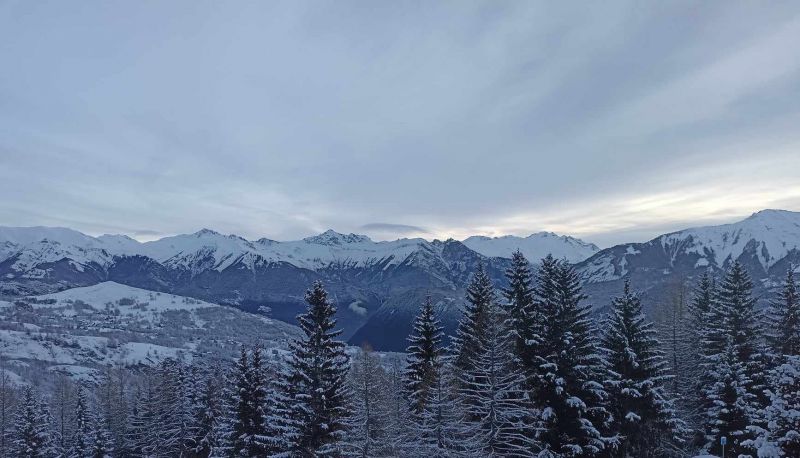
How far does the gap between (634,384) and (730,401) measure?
9197 millimetres

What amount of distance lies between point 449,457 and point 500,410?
11.9ft

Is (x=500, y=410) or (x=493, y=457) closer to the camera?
(x=493, y=457)

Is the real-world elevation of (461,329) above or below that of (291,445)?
above

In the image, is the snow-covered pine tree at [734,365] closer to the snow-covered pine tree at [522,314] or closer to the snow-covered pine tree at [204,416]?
the snow-covered pine tree at [522,314]

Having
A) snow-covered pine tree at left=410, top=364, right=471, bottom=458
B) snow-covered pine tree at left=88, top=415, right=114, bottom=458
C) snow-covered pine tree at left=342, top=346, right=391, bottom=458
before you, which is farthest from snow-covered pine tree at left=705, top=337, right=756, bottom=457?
snow-covered pine tree at left=88, top=415, right=114, bottom=458

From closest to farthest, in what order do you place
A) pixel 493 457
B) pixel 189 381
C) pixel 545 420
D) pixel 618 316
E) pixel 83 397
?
pixel 493 457 → pixel 545 420 → pixel 618 316 → pixel 189 381 → pixel 83 397

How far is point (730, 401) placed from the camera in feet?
128

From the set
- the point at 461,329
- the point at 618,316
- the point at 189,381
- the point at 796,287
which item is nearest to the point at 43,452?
the point at 189,381

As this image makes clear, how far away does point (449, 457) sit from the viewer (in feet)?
88.8

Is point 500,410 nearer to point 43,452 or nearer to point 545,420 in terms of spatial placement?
point 545,420

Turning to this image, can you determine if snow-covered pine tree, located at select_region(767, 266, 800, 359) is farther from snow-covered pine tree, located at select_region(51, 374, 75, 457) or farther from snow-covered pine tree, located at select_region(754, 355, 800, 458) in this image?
snow-covered pine tree, located at select_region(51, 374, 75, 457)

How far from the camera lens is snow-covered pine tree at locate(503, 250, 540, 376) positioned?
3369 centimetres

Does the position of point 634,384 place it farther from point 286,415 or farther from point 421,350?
point 286,415

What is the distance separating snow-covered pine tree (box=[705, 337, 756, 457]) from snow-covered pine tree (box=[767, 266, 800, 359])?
3.55 meters
